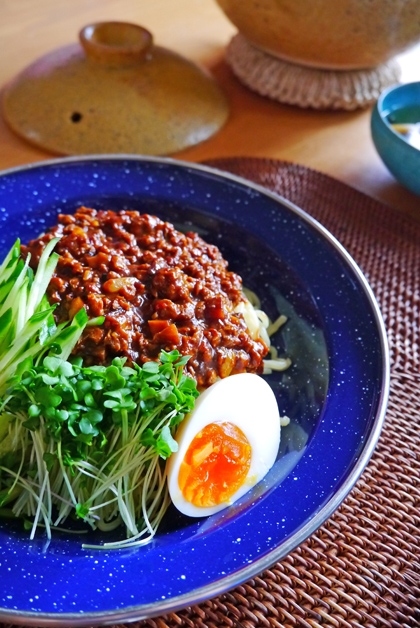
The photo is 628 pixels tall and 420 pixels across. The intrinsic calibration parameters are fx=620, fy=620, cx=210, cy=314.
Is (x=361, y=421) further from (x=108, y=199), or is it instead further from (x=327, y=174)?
(x=327, y=174)

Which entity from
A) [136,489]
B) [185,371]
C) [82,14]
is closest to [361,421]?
[185,371]

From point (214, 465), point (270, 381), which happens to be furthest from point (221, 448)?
point (270, 381)

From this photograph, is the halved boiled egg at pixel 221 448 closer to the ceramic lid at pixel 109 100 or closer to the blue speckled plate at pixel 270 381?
the blue speckled plate at pixel 270 381

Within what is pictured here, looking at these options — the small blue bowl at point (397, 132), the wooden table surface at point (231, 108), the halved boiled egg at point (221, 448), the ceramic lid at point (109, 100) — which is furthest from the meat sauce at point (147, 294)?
the small blue bowl at point (397, 132)

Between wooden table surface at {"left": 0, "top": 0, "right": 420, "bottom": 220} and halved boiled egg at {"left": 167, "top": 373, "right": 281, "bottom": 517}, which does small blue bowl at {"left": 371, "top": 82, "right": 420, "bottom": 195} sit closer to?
wooden table surface at {"left": 0, "top": 0, "right": 420, "bottom": 220}

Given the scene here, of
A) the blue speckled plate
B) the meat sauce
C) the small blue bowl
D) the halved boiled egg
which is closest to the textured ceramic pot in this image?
the small blue bowl

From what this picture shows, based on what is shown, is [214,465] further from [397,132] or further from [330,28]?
[330,28]
